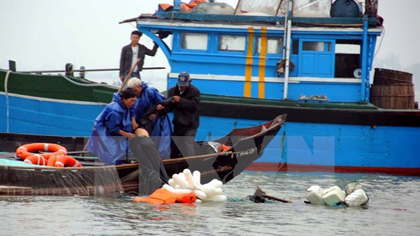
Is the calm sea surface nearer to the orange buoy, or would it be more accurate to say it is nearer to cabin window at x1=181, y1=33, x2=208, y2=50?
the orange buoy

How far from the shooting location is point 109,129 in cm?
1165

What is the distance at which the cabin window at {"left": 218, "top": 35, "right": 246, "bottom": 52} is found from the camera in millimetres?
16984

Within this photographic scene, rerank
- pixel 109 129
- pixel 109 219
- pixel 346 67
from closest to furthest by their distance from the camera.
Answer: pixel 109 219, pixel 109 129, pixel 346 67

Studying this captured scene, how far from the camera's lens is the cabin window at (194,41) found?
17.0 metres

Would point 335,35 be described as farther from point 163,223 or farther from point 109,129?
point 163,223

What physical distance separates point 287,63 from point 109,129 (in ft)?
19.6

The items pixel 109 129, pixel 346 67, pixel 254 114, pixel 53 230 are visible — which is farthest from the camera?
pixel 346 67

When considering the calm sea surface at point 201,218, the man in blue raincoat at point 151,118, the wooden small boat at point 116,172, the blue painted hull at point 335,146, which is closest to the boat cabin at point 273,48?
the blue painted hull at point 335,146

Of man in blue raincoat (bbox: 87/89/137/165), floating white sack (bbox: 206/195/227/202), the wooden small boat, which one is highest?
man in blue raincoat (bbox: 87/89/137/165)

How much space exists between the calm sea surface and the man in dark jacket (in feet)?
3.75

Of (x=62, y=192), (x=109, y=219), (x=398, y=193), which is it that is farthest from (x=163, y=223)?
(x=398, y=193)

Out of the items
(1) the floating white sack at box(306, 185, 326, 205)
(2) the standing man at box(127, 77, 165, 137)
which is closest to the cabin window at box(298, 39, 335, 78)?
(1) the floating white sack at box(306, 185, 326, 205)

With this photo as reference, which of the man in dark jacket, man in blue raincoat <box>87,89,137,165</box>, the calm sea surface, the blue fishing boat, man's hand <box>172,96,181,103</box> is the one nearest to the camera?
the calm sea surface

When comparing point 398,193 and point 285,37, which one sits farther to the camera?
point 285,37
